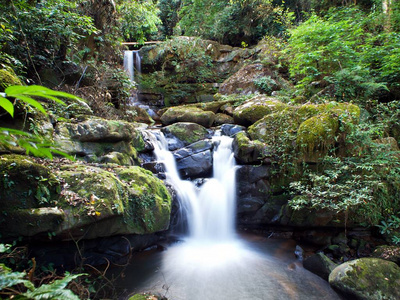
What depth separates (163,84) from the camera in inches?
590

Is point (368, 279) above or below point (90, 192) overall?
below

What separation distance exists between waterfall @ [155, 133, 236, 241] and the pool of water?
46 centimetres

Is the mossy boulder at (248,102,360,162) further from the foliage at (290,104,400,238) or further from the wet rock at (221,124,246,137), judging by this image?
the wet rock at (221,124,246,137)

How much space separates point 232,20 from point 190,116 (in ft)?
34.2

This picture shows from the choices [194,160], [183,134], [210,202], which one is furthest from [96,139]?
[183,134]

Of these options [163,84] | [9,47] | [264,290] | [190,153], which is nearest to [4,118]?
[9,47]

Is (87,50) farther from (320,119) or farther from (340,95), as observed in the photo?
(340,95)

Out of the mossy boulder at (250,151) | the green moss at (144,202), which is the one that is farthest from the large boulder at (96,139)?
the mossy boulder at (250,151)

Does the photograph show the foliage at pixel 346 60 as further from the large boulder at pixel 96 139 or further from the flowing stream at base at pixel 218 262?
the large boulder at pixel 96 139

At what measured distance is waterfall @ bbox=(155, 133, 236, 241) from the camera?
19.4 ft

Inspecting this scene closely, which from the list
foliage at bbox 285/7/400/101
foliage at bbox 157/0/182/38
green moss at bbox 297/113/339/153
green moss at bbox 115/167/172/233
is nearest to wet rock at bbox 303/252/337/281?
green moss at bbox 297/113/339/153

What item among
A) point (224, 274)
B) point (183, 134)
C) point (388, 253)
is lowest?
point (224, 274)

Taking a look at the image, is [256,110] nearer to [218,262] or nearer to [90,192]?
[218,262]

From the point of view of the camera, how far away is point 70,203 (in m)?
3.34
